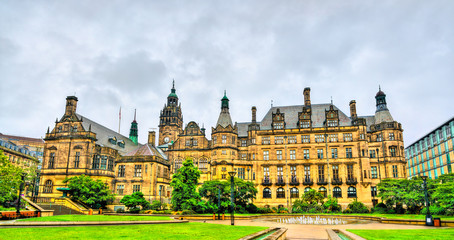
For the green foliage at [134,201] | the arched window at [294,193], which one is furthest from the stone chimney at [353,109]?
the green foliage at [134,201]

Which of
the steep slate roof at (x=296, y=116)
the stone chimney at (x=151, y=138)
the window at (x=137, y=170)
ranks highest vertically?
the steep slate roof at (x=296, y=116)

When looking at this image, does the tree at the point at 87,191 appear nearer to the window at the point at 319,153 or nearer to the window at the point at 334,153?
the window at the point at 319,153

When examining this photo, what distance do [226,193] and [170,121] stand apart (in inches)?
2262

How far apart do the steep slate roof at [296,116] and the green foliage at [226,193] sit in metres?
19.6

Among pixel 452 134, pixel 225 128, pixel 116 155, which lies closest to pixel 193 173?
pixel 225 128

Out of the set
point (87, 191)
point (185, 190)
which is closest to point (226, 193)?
point (185, 190)

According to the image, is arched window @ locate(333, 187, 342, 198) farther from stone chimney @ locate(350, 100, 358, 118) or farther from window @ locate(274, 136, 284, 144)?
stone chimney @ locate(350, 100, 358, 118)

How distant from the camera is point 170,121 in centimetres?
10038

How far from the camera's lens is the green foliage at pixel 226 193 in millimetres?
46406

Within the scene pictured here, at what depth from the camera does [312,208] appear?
1975 inches

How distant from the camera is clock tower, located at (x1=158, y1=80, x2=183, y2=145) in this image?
9900 centimetres

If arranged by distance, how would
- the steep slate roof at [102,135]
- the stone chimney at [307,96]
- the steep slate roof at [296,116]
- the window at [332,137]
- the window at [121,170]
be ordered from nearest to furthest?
the window at [332,137] < the window at [121,170] < the steep slate roof at [102,135] < the steep slate roof at [296,116] < the stone chimney at [307,96]

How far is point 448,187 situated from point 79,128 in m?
59.3

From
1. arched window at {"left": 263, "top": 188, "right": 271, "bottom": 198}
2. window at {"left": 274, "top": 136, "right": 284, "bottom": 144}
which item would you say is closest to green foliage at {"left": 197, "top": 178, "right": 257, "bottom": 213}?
arched window at {"left": 263, "top": 188, "right": 271, "bottom": 198}
